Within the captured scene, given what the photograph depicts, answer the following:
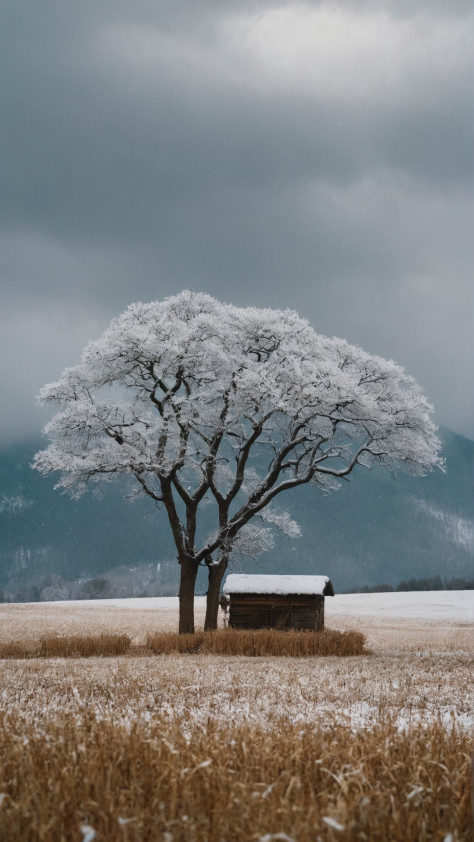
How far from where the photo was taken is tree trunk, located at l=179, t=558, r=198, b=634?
3080 cm

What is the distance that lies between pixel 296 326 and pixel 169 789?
28.4 metres

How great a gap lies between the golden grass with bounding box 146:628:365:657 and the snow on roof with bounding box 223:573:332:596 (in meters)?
8.00

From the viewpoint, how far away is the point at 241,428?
107 feet

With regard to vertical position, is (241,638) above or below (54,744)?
below

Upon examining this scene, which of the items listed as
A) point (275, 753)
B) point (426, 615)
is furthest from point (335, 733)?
point (426, 615)

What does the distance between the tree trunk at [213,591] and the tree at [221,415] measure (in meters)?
0.06

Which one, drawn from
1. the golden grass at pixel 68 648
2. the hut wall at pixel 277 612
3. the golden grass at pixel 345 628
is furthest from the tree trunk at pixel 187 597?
the hut wall at pixel 277 612

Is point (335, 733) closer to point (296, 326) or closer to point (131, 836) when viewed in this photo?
point (131, 836)

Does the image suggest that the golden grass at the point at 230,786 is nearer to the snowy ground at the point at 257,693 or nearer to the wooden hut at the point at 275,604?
the snowy ground at the point at 257,693

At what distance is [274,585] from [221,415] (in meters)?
9.82

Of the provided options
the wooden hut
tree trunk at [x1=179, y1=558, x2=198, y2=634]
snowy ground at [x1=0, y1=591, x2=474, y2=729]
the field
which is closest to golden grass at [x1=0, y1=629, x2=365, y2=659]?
tree trunk at [x1=179, y1=558, x2=198, y2=634]

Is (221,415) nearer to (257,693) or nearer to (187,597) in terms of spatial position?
(187,597)

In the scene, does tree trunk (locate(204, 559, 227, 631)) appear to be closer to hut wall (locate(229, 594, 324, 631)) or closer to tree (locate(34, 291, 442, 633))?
tree (locate(34, 291, 442, 633))

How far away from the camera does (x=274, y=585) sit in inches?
1398
